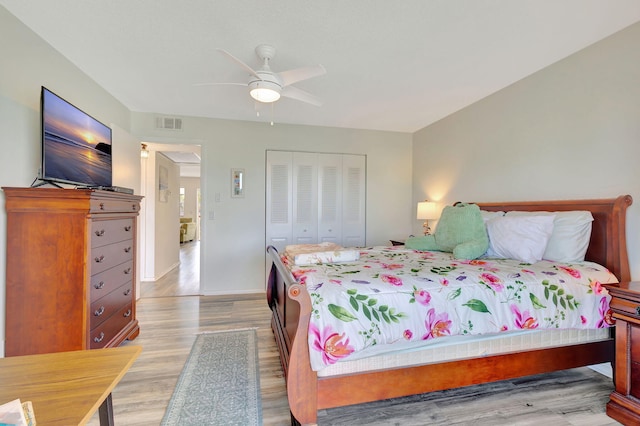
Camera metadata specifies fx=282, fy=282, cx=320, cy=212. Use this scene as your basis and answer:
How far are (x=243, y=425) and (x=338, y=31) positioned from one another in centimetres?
261

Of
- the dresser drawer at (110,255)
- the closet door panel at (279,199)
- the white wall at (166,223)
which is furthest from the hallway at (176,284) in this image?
the dresser drawer at (110,255)

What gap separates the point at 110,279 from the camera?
2.21 metres

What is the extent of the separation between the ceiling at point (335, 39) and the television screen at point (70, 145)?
569 mm

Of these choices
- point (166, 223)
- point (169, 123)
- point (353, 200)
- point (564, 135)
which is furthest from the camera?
point (166, 223)

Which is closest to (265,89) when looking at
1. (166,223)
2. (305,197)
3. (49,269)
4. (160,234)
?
(49,269)

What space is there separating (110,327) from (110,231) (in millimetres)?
750

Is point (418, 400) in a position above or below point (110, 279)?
below

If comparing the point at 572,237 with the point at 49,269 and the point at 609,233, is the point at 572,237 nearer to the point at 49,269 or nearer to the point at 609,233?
the point at 609,233

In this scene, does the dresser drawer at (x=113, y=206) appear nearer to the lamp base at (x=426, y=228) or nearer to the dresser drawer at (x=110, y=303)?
the dresser drawer at (x=110, y=303)

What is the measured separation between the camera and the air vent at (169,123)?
12.6 ft

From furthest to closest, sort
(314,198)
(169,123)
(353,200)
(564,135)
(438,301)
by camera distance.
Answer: (353,200) → (314,198) → (169,123) → (564,135) → (438,301)

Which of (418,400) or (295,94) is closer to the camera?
(418,400)

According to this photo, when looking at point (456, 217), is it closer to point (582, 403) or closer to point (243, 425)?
point (582, 403)

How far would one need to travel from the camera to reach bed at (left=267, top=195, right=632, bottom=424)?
1.44 metres
